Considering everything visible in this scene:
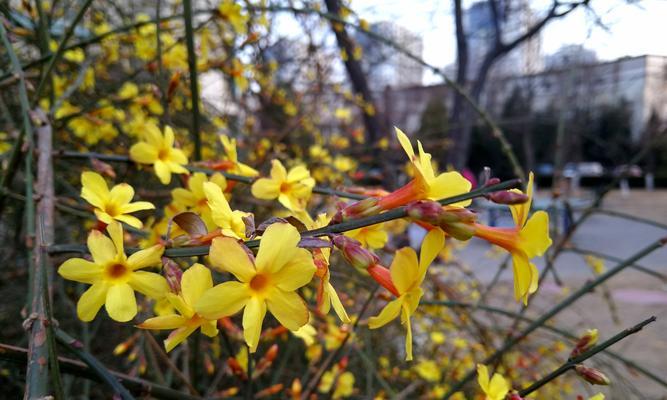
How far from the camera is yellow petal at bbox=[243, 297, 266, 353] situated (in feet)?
1.73

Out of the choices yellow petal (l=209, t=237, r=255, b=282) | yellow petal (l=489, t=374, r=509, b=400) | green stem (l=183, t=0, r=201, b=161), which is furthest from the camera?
green stem (l=183, t=0, r=201, b=161)

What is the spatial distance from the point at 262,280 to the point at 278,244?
0.06 metres

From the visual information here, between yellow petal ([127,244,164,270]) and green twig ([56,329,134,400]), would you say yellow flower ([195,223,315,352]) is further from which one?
green twig ([56,329,134,400])

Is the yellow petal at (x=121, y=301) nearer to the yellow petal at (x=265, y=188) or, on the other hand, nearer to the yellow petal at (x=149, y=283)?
the yellow petal at (x=149, y=283)

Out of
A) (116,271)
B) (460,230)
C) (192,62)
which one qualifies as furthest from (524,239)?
(192,62)

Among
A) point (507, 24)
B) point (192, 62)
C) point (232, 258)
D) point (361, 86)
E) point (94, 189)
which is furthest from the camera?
point (507, 24)

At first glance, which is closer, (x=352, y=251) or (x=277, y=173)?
(x=352, y=251)

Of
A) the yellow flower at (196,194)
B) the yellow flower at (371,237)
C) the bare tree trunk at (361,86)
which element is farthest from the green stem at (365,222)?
the bare tree trunk at (361,86)

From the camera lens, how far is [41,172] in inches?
38.2

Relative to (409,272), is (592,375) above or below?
below

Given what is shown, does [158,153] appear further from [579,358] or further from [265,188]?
[579,358]

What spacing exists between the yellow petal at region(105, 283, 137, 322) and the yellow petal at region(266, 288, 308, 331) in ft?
0.59

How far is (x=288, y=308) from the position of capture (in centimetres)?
54

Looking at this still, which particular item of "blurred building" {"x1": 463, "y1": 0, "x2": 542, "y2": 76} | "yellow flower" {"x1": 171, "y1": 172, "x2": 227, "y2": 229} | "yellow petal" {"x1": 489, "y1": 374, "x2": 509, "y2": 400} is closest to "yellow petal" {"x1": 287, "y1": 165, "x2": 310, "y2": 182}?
"yellow flower" {"x1": 171, "y1": 172, "x2": 227, "y2": 229}
